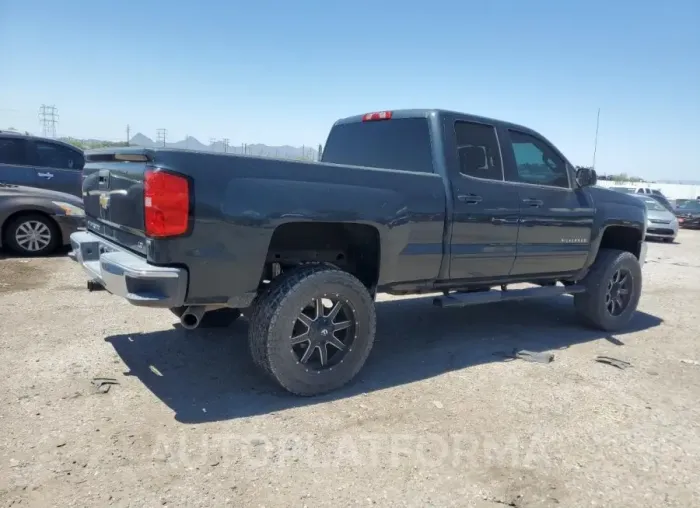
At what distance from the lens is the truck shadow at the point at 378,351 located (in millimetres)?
3723

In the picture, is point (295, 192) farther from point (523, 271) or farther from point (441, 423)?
point (523, 271)

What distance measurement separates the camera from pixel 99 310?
553cm

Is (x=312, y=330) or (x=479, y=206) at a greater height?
(x=479, y=206)

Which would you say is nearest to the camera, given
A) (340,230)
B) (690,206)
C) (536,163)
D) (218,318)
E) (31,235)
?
(340,230)

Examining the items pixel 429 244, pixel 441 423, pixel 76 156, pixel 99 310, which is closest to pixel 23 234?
pixel 76 156

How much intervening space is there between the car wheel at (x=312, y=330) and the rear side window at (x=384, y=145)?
1382 mm

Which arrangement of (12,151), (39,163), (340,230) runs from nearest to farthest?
(340,230) < (12,151) < (39,163)

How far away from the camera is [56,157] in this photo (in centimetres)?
959

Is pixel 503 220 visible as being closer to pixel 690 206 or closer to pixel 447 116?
pixel 447 116

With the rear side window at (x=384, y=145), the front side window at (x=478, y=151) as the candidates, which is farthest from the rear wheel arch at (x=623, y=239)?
the rear side window at (x=384, y=145)

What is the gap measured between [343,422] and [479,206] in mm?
2165

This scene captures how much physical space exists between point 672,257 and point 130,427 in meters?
13.6

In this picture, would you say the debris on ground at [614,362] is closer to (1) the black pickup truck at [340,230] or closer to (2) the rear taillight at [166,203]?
(1) the black pickup truck at [340,230]

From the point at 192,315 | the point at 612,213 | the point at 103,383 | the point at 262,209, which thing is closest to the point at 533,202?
the point at 612,213
